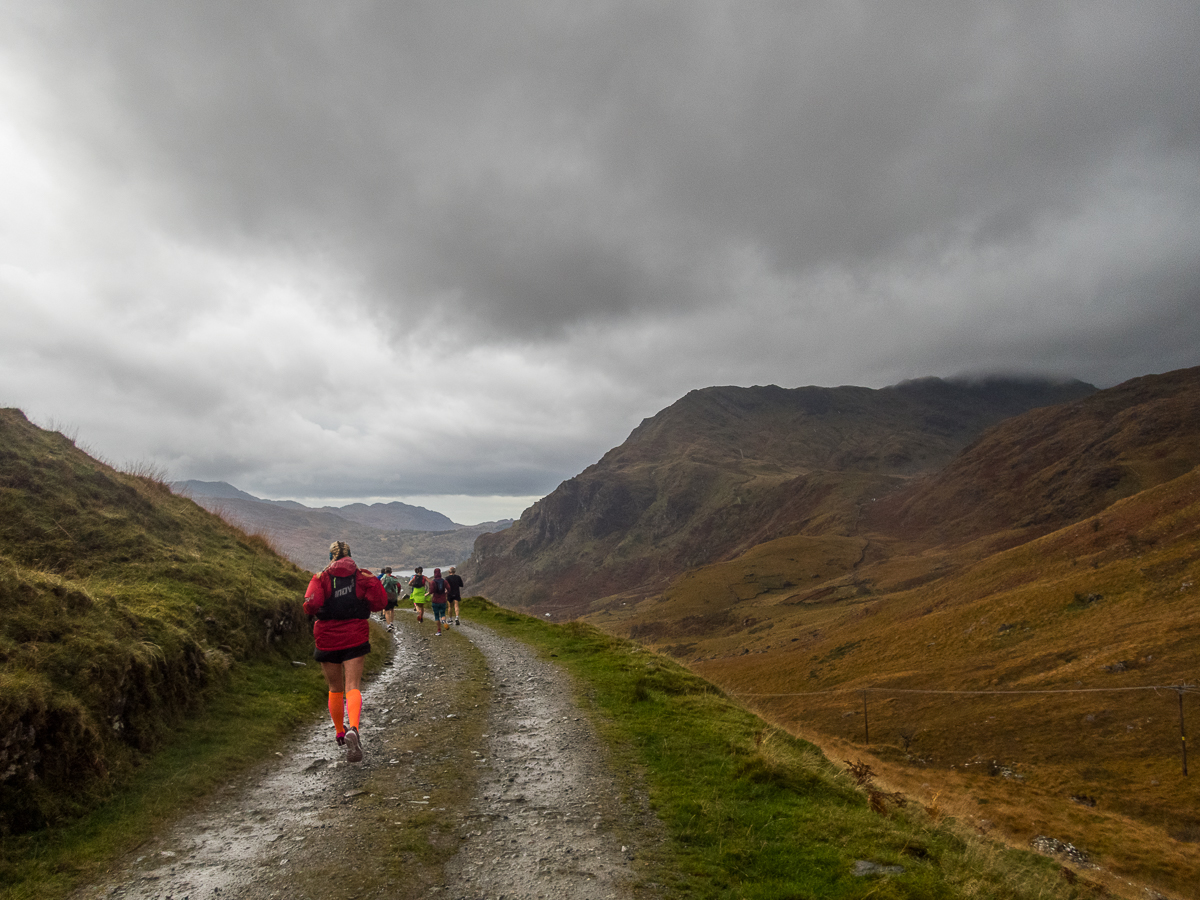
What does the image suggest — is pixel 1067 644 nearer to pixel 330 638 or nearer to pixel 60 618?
pixel 330 638

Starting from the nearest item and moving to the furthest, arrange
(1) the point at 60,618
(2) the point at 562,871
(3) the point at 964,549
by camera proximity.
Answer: (2) the point at 562,871 < (1) the point at 60,618 < (3) the point at 964,549

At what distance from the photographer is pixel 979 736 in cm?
3092

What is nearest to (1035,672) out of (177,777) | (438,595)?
(438,595)

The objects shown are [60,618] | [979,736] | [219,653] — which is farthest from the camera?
[979,736]

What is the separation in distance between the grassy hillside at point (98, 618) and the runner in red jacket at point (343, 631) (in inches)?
118

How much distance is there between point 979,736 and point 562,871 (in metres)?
32.9

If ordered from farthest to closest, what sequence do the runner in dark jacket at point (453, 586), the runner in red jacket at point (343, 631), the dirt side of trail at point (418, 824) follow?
the runner in dark jacket at point (453, 586), the runner in red jacket at point (343, 631), the dirt side of trail at point (418, 824)

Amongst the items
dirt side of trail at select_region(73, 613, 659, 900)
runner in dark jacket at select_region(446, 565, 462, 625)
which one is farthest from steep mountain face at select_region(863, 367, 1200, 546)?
dirt side of trail at select_region(73, 613, 659, 900)

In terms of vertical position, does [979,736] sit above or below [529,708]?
below

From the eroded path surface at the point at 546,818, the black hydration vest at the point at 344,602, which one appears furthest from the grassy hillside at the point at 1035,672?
the black hydration vest at the point at 344,602

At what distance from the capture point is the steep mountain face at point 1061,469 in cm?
11400

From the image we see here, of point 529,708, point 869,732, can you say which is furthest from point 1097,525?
point 529,708

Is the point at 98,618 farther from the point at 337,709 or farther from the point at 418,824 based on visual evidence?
the point at 418,824

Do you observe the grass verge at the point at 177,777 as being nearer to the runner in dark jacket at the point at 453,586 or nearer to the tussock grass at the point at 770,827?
the tussock grass at the point at 770,827
